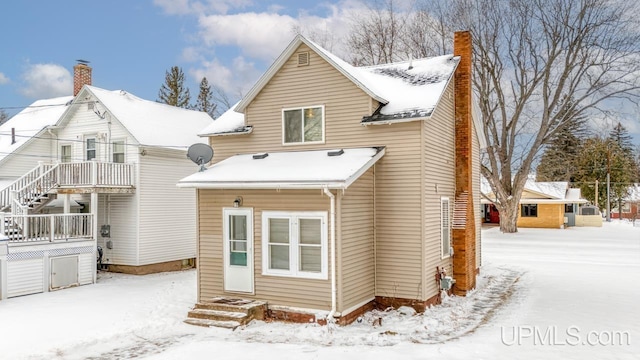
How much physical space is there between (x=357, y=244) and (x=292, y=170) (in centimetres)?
241

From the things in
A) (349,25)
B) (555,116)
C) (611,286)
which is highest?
(349,25)

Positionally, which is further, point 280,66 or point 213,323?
point 280,66

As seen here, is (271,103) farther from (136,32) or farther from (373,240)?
(136,32)

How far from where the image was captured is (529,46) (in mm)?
31594

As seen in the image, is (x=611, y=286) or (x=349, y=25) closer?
(x=611, y=286)

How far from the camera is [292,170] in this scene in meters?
11.1

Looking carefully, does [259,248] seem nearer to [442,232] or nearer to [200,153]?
[200,153]

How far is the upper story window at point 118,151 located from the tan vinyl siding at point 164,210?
1.16 m

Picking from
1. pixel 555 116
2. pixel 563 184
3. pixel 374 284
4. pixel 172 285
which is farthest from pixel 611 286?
pixel 563 184

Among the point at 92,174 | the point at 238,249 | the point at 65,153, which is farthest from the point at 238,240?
the point at 65,153

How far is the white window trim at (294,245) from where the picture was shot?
1052cm

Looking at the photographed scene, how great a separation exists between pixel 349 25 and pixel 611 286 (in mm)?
27689

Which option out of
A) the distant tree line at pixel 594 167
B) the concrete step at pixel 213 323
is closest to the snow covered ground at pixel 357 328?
the concrete step at pixel 213 323

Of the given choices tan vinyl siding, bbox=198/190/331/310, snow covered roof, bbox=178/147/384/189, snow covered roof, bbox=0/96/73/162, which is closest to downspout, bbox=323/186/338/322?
tan vinyl siding, bbox=198/190/331/310
